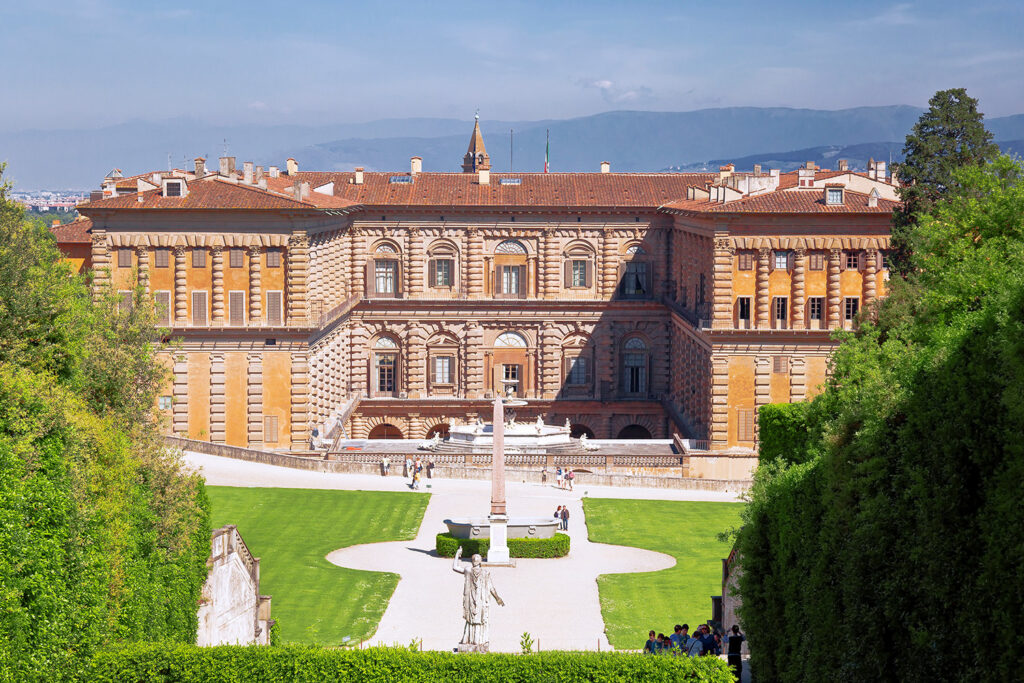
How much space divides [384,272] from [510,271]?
7.38 metres

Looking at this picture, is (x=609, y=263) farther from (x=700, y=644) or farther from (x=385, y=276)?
(x=700, y=644)

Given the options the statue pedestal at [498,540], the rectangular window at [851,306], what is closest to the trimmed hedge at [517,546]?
the statue pedestal at [498,540]

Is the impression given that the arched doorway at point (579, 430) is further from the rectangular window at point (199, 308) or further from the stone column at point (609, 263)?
the rectangular window at point (199, 308)

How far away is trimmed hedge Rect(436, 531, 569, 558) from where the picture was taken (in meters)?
48.2

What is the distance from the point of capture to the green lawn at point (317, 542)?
132 feet

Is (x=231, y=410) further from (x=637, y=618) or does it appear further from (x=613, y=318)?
(x=637, y=618)

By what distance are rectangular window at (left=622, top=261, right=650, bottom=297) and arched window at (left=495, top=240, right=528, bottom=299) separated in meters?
5.94

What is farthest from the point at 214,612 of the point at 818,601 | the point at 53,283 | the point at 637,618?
the point at 818,601

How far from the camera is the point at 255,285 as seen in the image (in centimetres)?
6494

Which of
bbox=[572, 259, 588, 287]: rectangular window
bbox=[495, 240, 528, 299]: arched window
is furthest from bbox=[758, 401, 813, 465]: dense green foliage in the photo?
bbox=[495, 240, 528, 299]: arched window

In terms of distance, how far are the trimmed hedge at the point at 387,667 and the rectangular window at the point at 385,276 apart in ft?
173

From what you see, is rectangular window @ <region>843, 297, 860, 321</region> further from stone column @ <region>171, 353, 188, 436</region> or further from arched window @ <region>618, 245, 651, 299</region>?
stone column @ <region>171, 353, 188, 436</region>

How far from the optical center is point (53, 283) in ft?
105

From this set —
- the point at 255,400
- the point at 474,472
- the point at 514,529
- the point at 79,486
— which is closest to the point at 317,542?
the point at 514,529
